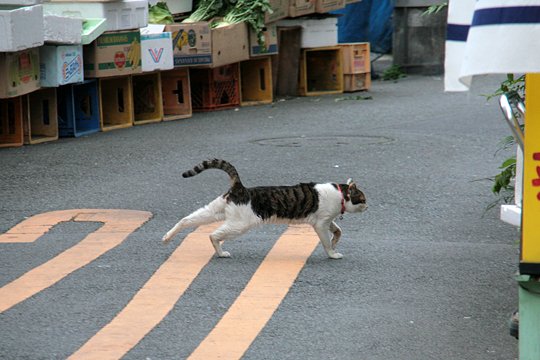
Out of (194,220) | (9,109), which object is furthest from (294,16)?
(194,220)

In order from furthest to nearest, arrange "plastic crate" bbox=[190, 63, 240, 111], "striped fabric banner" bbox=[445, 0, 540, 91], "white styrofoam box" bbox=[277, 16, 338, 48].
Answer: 1. "white styrofoam box" bbox=[277, 16, 338, 48]
2. "plastic crate" bbox=[190, 63, 240, 111]
3. "striped fabric banner" bbox=[445, 0, 540, 91]

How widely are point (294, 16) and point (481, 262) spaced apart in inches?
453

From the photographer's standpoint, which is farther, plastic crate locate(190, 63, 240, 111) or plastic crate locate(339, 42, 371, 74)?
plastic crate locate(339, 42, 371, 74)

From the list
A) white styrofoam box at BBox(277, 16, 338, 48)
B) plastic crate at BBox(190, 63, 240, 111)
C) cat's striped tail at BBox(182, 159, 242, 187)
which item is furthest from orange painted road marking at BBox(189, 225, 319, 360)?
white styrofoam box at BBox(277, 16, 338, 48)

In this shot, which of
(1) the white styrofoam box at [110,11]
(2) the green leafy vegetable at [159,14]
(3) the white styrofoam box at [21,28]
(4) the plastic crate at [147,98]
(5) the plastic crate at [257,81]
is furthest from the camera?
(5) the plastic crate at [257,81]

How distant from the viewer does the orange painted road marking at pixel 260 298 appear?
5.91 meters

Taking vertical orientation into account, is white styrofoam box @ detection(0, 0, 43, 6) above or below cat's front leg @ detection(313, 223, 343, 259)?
above

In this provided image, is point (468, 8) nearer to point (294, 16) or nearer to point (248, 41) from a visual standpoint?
point (248, 41)

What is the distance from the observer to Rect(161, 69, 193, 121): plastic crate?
54.2ft

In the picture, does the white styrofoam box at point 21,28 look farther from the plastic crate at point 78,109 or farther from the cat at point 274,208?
the cat at point 274,208

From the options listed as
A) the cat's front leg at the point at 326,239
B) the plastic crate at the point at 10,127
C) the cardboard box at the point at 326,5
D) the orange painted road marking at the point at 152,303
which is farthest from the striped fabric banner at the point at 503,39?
the cardboard box at the point at 326,5

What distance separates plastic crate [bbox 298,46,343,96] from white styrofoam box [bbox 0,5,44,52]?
7.33 metres

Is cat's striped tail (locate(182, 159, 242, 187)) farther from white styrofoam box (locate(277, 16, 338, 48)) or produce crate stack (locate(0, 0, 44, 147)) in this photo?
white styrofoam box (locate(277, 16, 338, 48))

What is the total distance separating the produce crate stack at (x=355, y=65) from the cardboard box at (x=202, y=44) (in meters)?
3.11
